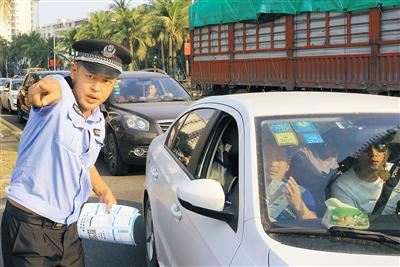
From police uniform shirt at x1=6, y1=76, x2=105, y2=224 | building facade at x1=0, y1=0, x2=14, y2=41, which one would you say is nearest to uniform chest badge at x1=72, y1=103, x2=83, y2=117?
police uniform shirt at x1=6, y1=76, x2=105, y2=224

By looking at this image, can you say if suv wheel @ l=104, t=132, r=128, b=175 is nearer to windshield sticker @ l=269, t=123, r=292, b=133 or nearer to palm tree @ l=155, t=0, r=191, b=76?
windshield sticker @ l=269, t=123, r=292, b=133

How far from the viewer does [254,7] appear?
15.1 metres

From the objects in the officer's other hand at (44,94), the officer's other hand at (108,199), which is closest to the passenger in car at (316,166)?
the officer's other hand at (108,199)

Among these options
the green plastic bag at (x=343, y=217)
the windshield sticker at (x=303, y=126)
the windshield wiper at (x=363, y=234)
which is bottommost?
the windshield wiper at (x=363, y=234)

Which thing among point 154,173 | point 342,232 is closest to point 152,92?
point 154,173

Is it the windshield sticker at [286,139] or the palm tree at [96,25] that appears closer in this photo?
the windshield sticker at [286,139]

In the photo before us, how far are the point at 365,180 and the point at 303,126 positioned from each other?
1.45 feet

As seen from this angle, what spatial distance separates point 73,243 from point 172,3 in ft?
178

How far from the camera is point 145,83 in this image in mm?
8992

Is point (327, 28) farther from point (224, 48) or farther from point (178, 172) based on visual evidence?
point (178, 172)

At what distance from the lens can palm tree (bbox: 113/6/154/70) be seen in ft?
191

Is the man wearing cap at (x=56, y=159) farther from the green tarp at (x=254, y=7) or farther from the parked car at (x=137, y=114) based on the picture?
the green tarp at (x=254, y=7)

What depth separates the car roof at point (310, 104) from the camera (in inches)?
109

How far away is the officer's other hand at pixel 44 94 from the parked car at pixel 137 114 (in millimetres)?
5128
